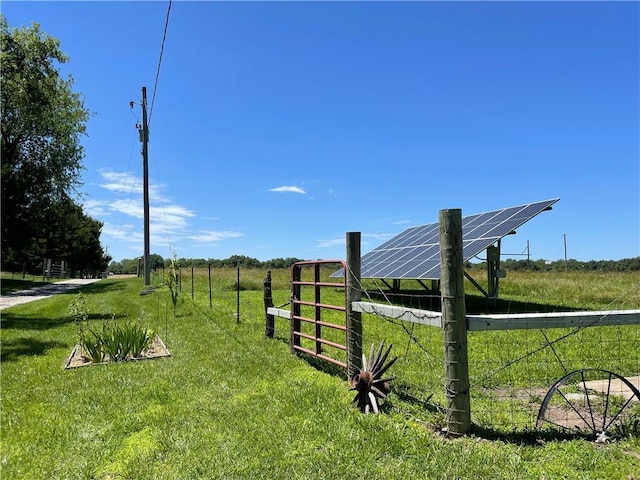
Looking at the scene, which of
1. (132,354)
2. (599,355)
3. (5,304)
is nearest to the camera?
(599,355)

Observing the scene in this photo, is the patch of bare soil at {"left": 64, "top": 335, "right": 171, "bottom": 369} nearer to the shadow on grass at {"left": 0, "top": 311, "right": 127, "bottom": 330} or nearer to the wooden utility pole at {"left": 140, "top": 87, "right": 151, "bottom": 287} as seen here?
the shadow on grass at {"left": 0, "top": 311, "right": 127, "bottom": 330}

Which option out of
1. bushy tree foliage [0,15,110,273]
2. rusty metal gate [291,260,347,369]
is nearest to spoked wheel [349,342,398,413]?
rusty metal gate [291,260,347,369]

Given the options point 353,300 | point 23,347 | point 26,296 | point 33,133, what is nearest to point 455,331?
point 353,300

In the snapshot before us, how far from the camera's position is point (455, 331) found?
3.83 meters

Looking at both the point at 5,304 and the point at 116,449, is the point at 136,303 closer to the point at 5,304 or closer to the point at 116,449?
the point at 5,304

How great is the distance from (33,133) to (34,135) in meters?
0.21

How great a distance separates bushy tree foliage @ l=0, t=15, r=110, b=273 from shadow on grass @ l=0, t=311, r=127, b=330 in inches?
466

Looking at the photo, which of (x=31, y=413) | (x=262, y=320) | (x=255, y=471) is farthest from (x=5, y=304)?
(x=255, y=471)

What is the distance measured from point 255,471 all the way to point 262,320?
7.57m

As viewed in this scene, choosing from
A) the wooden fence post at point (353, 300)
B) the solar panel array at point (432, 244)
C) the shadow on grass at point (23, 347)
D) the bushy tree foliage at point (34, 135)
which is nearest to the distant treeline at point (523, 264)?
the bushy tree foliage at point (34, 135)

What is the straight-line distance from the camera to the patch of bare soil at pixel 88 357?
7.24m

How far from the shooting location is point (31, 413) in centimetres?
488

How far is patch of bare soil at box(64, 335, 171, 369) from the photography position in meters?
7.24

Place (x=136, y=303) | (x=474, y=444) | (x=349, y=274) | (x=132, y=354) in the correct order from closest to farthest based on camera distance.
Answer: (x=474, y=444), (x=349, y=274), (x=132, y=354), (x=136, y=303)
